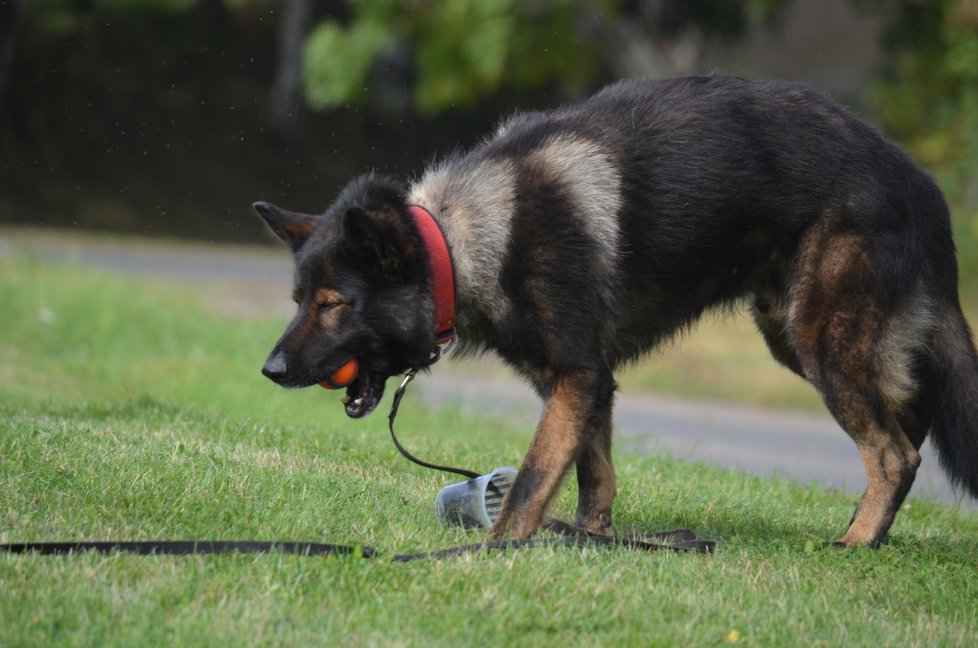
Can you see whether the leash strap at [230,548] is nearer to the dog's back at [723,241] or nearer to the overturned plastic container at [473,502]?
the overturned plastic container at [473,502]

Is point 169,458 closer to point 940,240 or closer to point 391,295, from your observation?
point 391,295

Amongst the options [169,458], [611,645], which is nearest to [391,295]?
[169,458]

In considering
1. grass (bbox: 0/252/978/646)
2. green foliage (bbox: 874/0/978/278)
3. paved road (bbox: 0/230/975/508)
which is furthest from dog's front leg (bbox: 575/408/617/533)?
green foliage (bbox: 874/0/978/278)

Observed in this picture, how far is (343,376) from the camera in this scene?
499cm

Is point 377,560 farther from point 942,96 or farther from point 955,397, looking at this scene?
point 942,96

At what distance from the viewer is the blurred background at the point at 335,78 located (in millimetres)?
17500

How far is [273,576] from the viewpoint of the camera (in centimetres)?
386

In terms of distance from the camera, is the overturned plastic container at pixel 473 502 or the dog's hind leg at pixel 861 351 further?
the dog's hind leg at pixel 861 351

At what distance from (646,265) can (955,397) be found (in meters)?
1.58

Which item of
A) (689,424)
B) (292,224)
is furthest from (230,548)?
(689,424)

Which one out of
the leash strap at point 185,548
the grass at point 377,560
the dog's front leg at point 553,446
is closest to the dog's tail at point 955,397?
the grass at point 377,560

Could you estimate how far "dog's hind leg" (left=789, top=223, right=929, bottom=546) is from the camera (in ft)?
16.9

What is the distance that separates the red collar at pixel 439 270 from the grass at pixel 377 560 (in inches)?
33.8

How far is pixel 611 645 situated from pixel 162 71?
2714 centimetres
